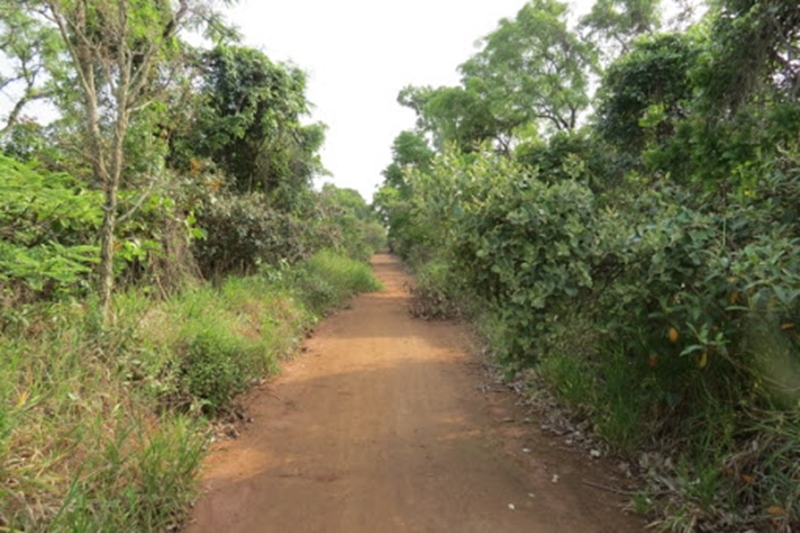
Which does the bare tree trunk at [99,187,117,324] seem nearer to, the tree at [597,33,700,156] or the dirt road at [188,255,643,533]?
the dirt road at [188,255,643,533]

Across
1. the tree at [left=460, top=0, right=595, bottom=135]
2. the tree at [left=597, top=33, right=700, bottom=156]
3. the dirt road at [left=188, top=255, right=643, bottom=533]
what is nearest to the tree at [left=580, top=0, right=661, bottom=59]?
the tree at [left=460, top=0, right=595, bottom=135]

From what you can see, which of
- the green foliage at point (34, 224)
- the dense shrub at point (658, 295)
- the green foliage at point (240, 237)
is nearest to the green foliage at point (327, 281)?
the green foliage at point (240, 237)

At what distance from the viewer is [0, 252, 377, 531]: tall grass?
2.58 meters

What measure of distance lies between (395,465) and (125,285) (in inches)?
187

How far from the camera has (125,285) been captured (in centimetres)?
638

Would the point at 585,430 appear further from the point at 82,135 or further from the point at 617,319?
the point at 82,135

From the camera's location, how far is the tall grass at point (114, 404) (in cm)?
258

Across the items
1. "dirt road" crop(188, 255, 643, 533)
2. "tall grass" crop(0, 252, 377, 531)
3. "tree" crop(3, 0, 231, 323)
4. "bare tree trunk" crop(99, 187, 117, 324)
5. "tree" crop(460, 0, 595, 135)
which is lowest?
"dirt road" crop(188, 255, 643, 533)

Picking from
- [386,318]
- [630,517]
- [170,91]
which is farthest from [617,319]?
A: [386,318]

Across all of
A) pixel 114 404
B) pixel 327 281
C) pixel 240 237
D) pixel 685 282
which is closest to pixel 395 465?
pixel 114 404

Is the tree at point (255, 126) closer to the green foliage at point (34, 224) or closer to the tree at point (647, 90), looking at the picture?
the green foliage at point (34, 224)

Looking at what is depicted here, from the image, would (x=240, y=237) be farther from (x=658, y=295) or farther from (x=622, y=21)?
(x=622, y=21)

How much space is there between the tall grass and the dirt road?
1.26 feet

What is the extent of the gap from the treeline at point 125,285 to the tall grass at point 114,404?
0.01 meters
